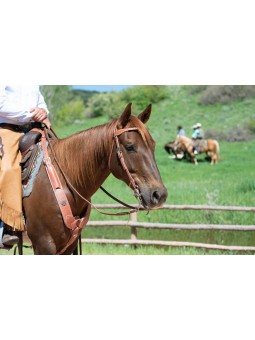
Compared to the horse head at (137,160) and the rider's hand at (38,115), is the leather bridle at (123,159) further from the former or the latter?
the rider's hand at (38,115)

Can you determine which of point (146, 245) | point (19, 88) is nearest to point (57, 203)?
point (19, 88)

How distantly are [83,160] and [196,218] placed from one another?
14.6 feet

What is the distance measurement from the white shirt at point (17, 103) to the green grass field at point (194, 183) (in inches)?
155

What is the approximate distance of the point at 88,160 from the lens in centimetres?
349

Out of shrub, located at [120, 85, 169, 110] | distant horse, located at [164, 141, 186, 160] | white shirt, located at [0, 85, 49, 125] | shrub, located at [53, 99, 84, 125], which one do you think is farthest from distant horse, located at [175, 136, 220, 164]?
white shirt, located at [0, 85, 49, 125]

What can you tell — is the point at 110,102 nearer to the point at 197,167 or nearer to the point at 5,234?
the point at 197,167

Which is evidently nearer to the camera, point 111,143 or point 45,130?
point 111,143

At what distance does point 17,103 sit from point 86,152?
647mm

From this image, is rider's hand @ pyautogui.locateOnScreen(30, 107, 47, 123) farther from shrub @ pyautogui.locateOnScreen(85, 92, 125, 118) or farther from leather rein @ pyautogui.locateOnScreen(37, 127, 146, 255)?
shrub @ pyautogui.locateOnScreen(85, 92, 125, 118)

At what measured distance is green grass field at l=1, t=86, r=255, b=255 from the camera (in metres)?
7.45

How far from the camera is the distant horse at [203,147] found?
785 centimetres

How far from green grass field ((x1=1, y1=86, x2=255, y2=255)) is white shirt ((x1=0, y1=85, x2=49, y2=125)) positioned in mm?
3930

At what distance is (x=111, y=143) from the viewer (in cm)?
340

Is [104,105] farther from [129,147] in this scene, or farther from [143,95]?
[129,147]
